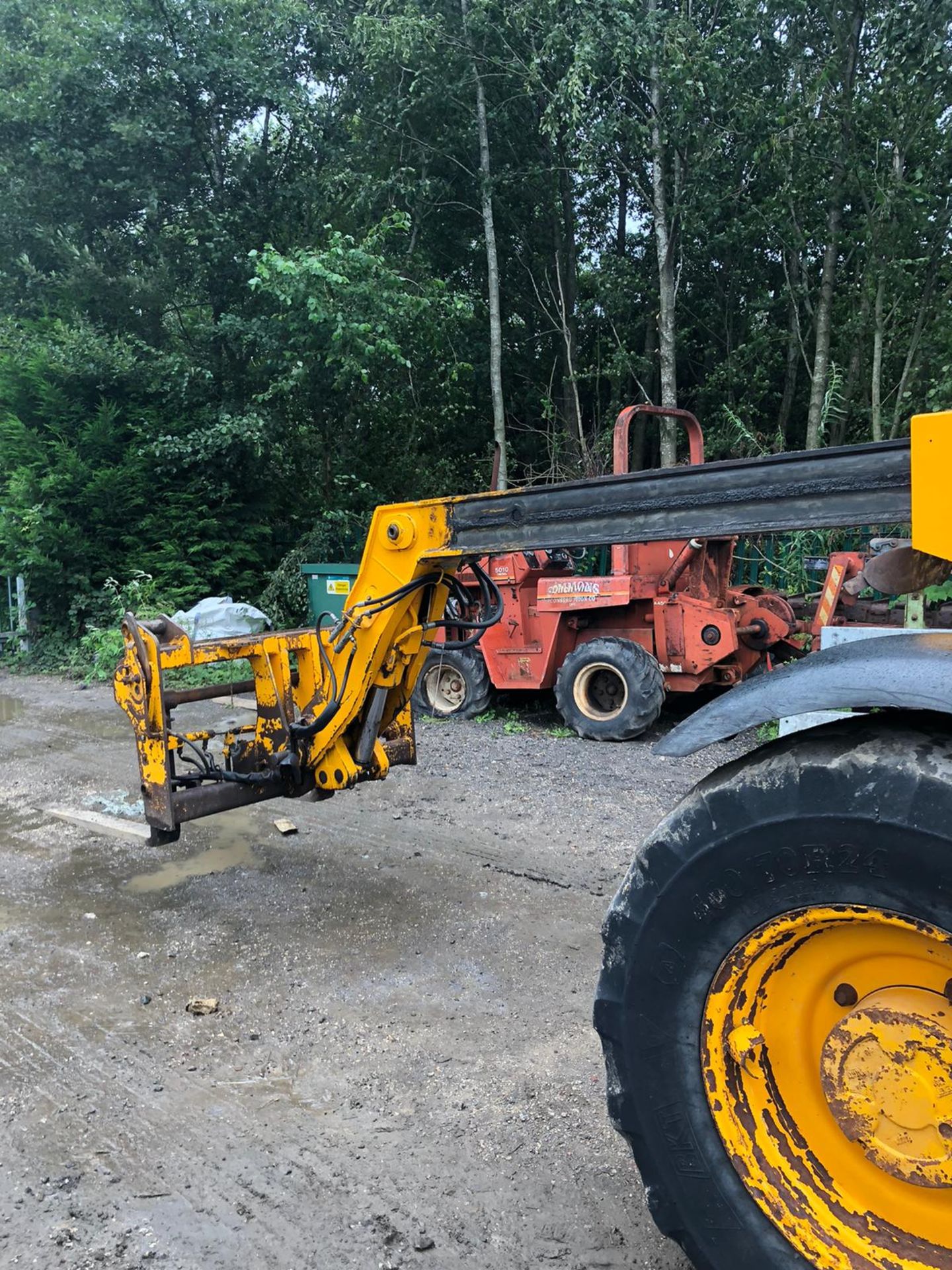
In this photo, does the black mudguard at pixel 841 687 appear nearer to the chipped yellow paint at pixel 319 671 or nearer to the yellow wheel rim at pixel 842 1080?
the yellow wheel rim at pixel 842 1080

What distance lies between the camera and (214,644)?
425cm

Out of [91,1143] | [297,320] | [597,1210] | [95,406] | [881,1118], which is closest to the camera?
[881,1118]

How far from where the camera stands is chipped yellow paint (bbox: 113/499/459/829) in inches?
156

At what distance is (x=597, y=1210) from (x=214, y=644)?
2.81m

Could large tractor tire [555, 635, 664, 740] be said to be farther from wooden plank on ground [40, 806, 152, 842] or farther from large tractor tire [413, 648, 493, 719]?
wooden plank on ground [40, 806, 152, 842]

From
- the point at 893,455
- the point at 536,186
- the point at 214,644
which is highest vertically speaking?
the point at 536,186

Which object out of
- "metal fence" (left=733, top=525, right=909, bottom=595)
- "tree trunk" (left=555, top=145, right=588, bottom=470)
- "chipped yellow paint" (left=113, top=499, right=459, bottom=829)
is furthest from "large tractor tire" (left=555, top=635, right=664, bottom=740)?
"tree trunk" (left=555, top=145, right=588, bottom=470)

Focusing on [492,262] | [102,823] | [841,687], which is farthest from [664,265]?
[841,687]

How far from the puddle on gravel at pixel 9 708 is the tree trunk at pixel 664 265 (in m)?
8.36

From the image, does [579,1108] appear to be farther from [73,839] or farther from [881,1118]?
[73,839]

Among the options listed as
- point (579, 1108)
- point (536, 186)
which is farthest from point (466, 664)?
point (536, 186)

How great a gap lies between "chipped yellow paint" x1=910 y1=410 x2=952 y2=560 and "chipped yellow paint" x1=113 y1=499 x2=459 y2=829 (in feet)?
6.94

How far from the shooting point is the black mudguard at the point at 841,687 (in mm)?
1713

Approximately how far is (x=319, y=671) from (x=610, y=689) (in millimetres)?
4320
